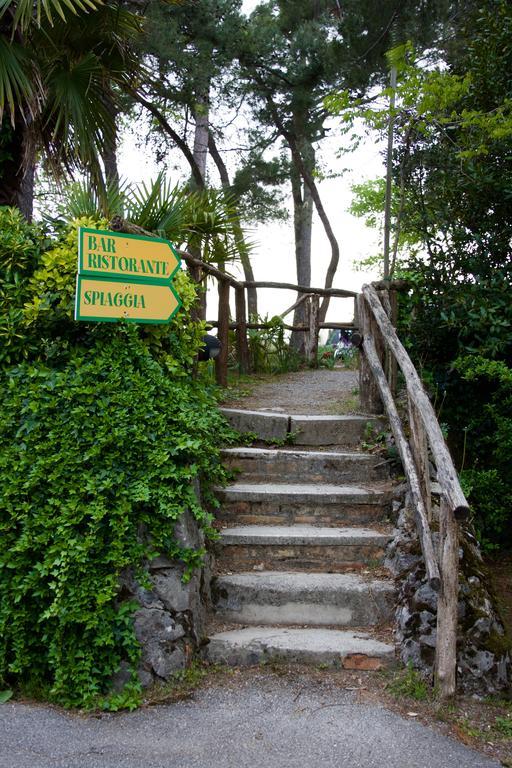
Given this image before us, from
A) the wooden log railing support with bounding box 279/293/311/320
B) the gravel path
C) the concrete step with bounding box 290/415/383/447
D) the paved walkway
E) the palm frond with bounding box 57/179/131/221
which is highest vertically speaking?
the palm frond with bounding box 57/179/131/221

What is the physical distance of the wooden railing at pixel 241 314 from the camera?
6.59m

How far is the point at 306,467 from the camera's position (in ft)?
17.1

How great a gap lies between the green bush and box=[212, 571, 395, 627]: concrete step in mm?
429

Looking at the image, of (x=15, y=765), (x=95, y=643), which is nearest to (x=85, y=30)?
(x=95, y=643)

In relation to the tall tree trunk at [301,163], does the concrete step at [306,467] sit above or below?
below

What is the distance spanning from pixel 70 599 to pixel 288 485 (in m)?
1.97

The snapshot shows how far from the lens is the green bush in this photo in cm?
352

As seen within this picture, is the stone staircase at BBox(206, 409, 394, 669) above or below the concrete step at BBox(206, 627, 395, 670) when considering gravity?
above

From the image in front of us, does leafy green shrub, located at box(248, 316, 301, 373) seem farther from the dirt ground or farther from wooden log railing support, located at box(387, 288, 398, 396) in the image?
the dirt ground

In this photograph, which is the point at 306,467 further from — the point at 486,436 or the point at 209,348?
the point at 486,436

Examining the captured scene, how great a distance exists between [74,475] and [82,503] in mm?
151

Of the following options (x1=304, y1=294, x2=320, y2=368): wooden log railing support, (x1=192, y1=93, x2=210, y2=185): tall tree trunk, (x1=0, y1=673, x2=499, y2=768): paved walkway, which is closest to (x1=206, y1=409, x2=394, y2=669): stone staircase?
(x1=0, y1=673, x2=499, y2=768): paved walkway

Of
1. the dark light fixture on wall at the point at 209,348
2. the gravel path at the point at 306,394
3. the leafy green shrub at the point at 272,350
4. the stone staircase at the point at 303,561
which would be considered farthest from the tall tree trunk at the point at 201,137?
the stone staircase at the point at 303,561

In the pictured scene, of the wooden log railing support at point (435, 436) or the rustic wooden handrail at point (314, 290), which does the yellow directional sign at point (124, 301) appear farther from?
the rustic wooden handrail at point (314, 290)
